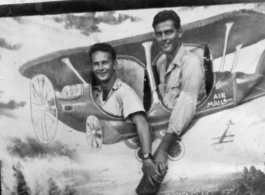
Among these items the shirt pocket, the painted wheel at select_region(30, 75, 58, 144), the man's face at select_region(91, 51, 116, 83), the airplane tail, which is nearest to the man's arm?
the shirt pocket

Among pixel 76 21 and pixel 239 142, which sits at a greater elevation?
pixel 76 21

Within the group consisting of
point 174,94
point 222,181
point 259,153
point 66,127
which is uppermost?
point 174,94

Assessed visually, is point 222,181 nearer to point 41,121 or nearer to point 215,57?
point 215,57

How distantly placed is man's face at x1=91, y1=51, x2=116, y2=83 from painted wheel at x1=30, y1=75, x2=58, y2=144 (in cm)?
41

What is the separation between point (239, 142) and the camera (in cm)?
314

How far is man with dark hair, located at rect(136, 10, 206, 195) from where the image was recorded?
3.06 metres

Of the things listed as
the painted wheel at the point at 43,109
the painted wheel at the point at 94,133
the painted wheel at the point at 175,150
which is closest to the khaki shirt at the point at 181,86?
the painted wheel at the point at 175,150

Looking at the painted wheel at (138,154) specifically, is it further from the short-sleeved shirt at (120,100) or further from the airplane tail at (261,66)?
the airplane tail at (261,66)

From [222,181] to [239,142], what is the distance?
0.37 metres

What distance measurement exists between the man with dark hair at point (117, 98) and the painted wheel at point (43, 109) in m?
0.38

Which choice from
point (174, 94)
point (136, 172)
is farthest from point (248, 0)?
point (136, 172)

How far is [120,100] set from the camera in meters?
3.11

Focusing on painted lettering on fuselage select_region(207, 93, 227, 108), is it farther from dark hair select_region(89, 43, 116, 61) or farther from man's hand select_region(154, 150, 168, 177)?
dark hair select_region(89, 43, 116, 61)

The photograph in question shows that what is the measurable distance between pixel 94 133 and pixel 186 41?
1084 millimetres
